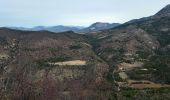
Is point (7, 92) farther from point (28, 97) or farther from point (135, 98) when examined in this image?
point (135, 98)

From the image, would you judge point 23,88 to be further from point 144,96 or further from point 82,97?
point 144,96

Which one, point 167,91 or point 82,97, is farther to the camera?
point 167,91

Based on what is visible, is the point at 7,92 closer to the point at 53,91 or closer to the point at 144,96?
the point at 53,91

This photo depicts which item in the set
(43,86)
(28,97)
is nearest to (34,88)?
(43,86)

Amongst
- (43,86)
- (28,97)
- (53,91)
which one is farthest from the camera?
(43,86)

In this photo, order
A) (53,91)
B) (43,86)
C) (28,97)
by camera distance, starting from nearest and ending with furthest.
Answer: (28,97) < (53,91) < (43,86)

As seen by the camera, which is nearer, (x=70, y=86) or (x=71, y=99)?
(x=71, y=99)

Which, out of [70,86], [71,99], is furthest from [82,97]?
[70,86]
